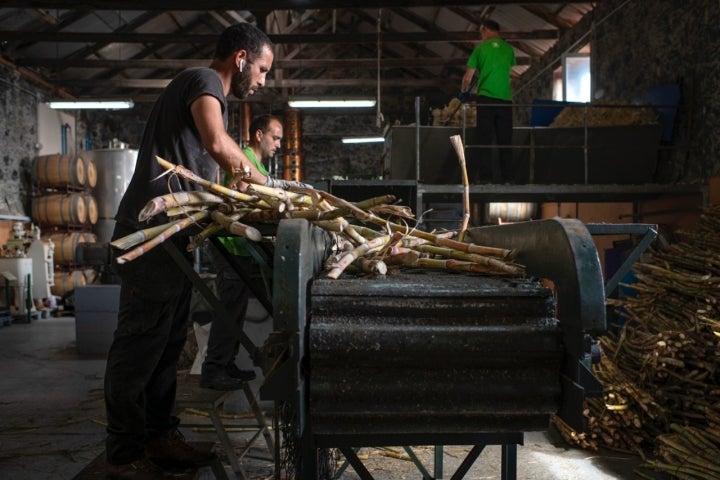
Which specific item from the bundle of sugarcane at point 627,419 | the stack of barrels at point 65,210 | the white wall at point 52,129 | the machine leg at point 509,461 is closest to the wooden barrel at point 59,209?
the stack of barrels at point 65,210

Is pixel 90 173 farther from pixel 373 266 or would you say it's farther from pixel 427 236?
pixel 373 266

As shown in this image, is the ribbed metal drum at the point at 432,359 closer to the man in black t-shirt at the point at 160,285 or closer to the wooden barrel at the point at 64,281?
the man in black t-shirt at the point at 160,285

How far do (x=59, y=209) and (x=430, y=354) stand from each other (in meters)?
12.1

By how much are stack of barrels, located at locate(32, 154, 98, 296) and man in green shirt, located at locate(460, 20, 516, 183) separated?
8763 millimetres

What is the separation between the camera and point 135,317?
7.74 feet

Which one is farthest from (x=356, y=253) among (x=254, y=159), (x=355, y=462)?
(x=254, y=159)

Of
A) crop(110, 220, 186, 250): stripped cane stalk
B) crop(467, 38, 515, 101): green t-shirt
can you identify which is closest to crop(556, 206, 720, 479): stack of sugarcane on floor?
crop(110, 220, 186, 250): stripped cane stalk

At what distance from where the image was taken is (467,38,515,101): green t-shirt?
6805 mm

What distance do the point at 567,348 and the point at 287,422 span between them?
2.86 feet

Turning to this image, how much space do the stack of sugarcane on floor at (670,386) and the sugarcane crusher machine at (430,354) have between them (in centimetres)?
230

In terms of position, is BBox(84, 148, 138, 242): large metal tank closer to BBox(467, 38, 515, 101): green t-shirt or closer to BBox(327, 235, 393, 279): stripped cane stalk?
BBox(467, 38, 515, 101): green t-shirt

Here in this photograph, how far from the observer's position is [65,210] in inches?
462

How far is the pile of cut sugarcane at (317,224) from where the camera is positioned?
1.89 metres

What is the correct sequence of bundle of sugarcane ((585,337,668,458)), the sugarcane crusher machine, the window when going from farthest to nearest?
1. the window
2. bundle of sugarcane ((585,337,668,458))
3. the sugarcane crusher machine
